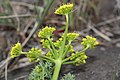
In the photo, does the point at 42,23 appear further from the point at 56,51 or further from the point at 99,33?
the point at 56,51

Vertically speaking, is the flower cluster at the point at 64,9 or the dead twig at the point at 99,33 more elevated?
the flower cluster at the point at 64,9

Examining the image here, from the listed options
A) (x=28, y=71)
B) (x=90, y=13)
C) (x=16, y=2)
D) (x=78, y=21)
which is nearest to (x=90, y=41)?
(x=28, y=71)

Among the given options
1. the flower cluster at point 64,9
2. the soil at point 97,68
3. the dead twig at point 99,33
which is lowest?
the soil at point 97,68

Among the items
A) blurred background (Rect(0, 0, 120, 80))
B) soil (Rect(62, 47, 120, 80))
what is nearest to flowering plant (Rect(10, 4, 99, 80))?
soil (Rect(62, 47, 120, 80))

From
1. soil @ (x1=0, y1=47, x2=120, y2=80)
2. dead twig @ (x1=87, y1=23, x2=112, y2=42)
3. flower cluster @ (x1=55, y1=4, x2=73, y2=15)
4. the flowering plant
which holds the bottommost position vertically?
soil @ (x1=0, y1=47, x2=120, y2=80)

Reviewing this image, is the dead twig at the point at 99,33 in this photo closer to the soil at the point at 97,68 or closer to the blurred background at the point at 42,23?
the blurred background at the point at 42,23

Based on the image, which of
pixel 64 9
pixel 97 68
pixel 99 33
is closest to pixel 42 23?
pixel 99 33

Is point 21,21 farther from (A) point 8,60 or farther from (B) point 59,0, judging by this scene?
(A) point 8,60

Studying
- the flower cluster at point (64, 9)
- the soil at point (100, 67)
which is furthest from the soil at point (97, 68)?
the flower cluster at point (64, 9)

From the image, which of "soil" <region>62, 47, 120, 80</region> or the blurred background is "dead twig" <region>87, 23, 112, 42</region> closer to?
the blurred background
